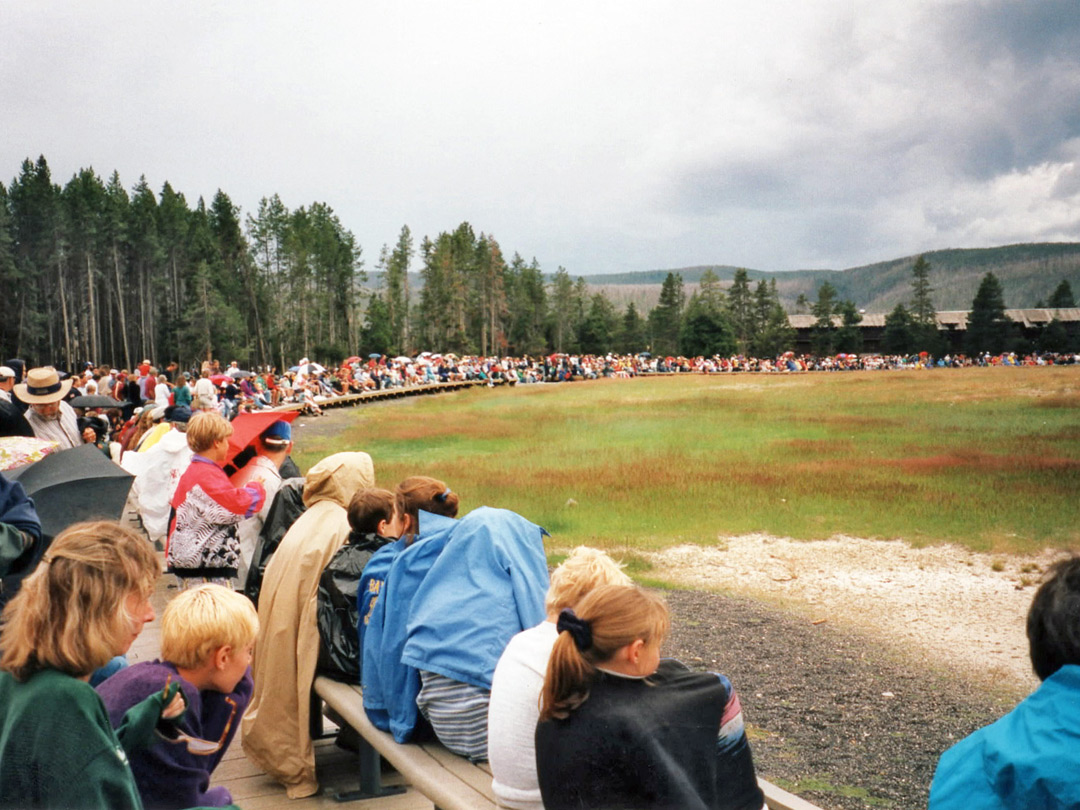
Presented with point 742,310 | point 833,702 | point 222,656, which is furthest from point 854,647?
point 742,310

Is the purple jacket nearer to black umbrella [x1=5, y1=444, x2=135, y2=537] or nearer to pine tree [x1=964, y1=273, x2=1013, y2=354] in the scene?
black umbrella [x1=5, y1=444, x2=135, y2=537]

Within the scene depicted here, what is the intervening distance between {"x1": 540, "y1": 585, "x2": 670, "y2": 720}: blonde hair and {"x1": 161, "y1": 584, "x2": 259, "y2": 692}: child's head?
0.94 meters

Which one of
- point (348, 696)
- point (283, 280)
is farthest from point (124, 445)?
point (283, 280)

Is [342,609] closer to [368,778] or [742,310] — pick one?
[368,778]

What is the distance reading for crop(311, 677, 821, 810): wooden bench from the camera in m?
3.09

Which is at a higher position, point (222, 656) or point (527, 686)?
point (222, 656)

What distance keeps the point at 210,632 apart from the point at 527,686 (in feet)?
2.99

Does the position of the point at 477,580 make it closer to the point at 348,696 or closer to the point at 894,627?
the point at 348,696

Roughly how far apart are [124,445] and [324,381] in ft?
100

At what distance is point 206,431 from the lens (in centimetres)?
515

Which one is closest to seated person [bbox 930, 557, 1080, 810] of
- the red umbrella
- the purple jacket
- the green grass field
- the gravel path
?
the purple jacket

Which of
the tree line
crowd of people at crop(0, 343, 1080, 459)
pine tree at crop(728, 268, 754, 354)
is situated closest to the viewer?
crowd of people at crop(0, 343, 1080, 459)

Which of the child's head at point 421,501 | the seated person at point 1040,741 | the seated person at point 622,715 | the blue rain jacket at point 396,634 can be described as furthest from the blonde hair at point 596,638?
the child's head at point 421,501

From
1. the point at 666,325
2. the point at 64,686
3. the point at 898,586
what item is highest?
the point at 666,325
